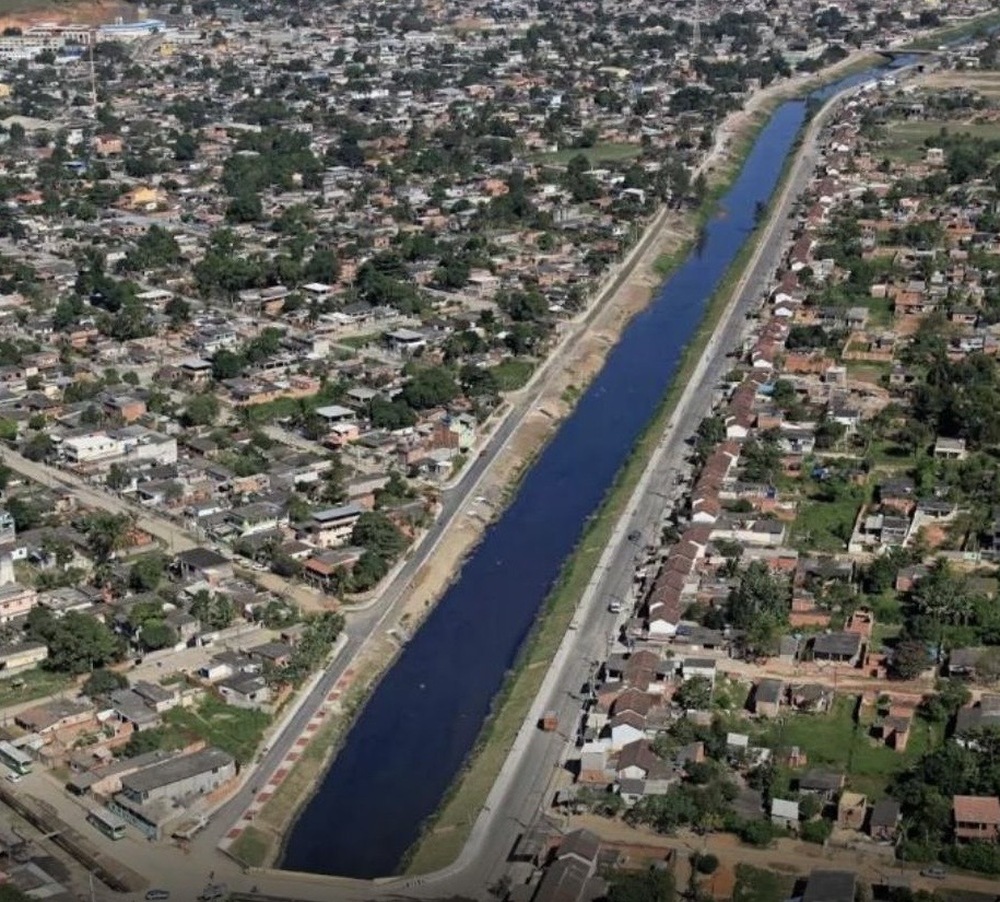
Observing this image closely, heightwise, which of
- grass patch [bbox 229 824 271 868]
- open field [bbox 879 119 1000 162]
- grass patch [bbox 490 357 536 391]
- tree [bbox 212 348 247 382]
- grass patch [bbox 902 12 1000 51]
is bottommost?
grass patch [bbox 902 12 1000 51]

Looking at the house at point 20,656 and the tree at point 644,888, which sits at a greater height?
the tree at point 644,888

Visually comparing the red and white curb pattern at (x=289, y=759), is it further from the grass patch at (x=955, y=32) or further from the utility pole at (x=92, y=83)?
the grass patch at (x=955, y=32)

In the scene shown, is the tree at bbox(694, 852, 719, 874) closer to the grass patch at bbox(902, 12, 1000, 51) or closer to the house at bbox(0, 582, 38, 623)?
the house at bbox(0, 582, 38, 623)

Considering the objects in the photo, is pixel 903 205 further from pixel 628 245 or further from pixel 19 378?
pixel 19 378

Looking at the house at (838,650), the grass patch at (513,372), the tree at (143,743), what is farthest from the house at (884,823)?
the grass patch at (513,372)

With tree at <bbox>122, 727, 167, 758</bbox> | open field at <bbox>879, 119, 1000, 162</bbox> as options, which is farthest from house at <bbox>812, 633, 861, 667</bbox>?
open field at <bbox>879, 119, 1000, 162</bbox>

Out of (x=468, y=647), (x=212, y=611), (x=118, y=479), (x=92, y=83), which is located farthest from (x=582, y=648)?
(x=92, y=83)


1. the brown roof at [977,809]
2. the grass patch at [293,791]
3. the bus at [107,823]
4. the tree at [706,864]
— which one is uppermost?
the brown roof at [977,809]
